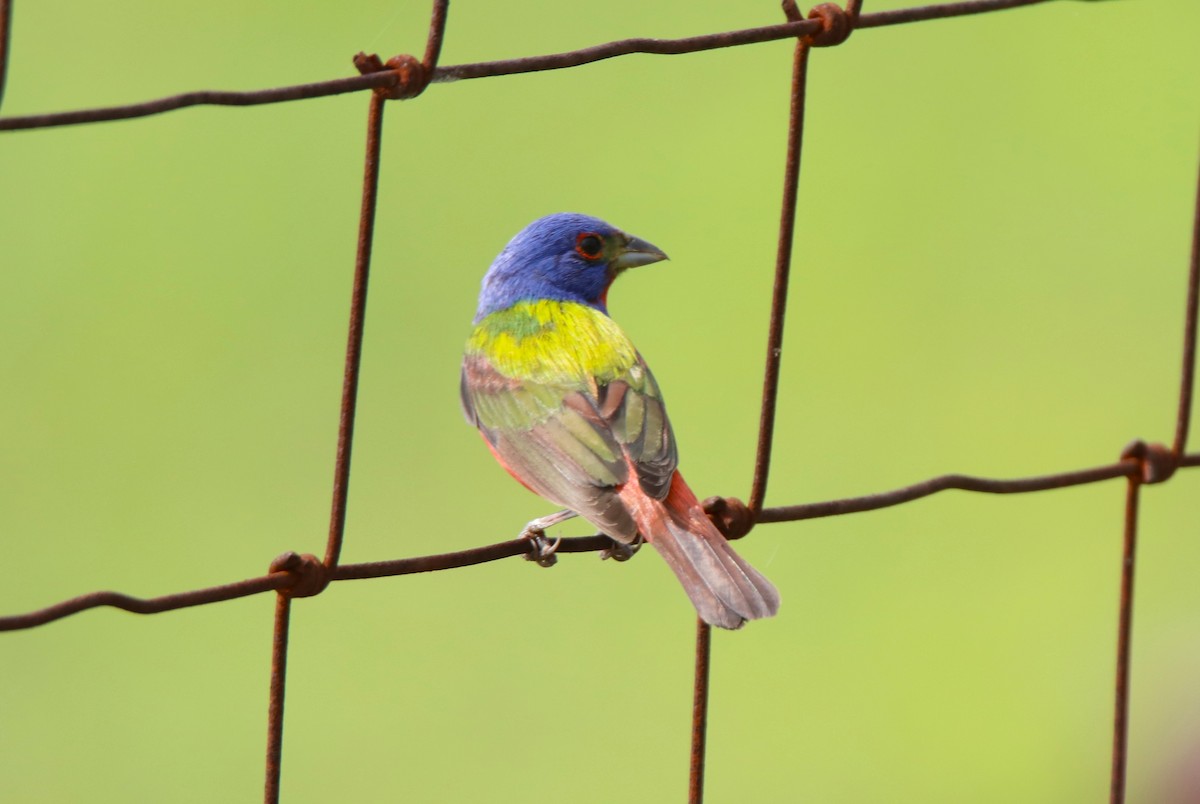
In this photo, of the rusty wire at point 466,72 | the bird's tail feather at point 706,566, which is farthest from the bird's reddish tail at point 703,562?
the rusty wire at point 466,72

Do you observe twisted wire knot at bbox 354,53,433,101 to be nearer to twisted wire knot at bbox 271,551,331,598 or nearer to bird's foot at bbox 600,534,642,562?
twisted wire knot at bbox 271,551,331,598

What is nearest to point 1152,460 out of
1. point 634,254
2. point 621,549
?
point 621,549

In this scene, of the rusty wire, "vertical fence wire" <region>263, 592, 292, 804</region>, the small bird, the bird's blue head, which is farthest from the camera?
the bird's blue head

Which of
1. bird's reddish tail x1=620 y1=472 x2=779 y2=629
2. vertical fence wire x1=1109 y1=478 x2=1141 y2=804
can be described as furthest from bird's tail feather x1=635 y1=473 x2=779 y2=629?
vertical fence wire x1=1109 y1=478 x2=1141 y2=804

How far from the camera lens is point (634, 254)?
13.3 feet

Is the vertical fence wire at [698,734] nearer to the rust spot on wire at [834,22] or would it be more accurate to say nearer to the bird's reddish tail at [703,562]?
the bird's reddish tail at [703,562]

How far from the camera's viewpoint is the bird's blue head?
3975 millimetres

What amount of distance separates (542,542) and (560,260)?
3.95ft

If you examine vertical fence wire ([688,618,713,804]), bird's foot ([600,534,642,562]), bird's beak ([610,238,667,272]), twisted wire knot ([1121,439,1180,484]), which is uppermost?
bird's beak ([610,238,667,272])

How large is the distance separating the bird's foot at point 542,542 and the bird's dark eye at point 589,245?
790 millimetres

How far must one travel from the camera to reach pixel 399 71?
2277 millimetres

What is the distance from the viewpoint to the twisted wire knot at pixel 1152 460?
3107mm

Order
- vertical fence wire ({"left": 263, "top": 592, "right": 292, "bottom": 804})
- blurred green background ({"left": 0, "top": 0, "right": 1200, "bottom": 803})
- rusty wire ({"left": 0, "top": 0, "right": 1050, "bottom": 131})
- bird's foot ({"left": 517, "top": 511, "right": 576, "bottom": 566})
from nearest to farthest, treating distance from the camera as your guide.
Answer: rusty wire ({"left": 0, "top": 0, "right": 1050, "bottom": 131})
vertical fence wire ({"left": 263, "top": 592, "right": 292, "bottom": 804})
bird's foot ({"left": 517, "top": 511, "right": 576, "bottom": 566})
blurred green background ({"left": 0, "top": 0, "right": 1200, "bottom": 803})

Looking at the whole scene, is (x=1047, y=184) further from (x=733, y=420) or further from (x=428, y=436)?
(x=428, y=436)
